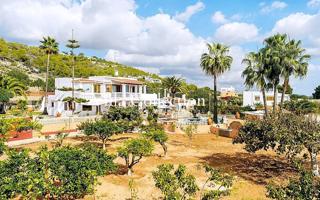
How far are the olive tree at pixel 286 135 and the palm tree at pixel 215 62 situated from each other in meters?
28.1

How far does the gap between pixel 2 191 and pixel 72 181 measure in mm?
2718

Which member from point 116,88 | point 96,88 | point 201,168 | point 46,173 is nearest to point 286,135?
point 201,168

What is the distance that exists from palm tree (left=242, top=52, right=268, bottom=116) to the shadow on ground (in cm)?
1473

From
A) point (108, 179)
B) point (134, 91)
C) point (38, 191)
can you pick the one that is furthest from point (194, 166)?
point (134, 91)

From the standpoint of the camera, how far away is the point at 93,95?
5409 cm

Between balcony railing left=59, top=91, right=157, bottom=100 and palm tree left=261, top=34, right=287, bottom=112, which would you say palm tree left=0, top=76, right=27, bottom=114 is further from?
palm tree left=261, top=34, right=287, bottom=112

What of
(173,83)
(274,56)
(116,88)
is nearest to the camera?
(274,56)

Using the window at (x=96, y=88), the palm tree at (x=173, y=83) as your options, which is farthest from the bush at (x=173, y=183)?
the palm tree at (x=173, y=83)

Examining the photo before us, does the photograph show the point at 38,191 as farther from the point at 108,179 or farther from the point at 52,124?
the point at 52,124

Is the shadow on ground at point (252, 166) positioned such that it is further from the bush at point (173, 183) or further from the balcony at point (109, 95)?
the balcony at point (109, 95)

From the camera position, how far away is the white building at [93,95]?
175 feet

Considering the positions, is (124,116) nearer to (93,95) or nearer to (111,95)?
(93,95)

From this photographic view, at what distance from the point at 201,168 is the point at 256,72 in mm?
22407

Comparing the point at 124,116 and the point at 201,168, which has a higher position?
the point at 124,116
